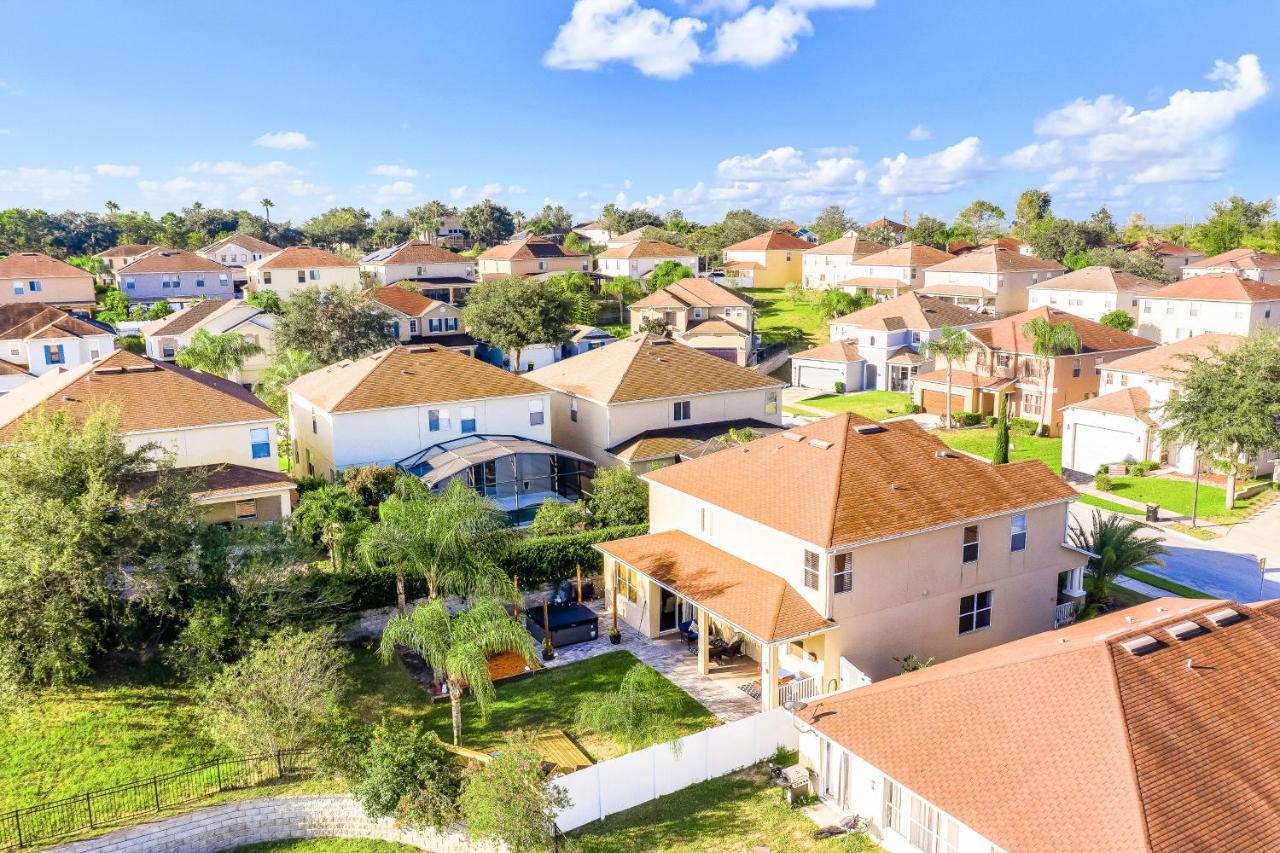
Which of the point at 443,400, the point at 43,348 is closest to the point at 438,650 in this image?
the point at 443,400

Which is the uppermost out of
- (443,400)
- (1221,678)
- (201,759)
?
(443,400)

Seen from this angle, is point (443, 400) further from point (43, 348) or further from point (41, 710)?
point (43, 348)

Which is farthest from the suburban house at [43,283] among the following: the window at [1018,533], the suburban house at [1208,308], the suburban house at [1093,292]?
the suburban house at [1208,308]

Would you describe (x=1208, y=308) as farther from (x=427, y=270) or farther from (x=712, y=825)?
(x=427, y=270)

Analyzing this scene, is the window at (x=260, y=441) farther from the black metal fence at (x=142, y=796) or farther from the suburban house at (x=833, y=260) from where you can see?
the suburban house at (x=833, y=260)

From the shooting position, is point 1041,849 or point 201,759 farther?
point 201,759

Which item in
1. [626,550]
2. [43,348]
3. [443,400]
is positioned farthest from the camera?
[43,348]
